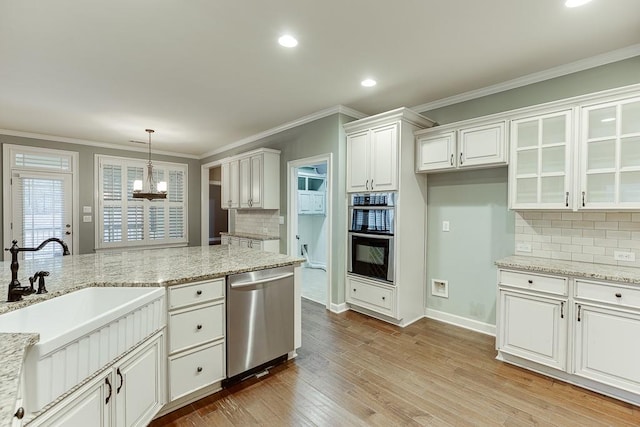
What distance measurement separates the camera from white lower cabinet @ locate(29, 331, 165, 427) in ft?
4.09

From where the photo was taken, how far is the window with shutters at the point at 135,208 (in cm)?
597

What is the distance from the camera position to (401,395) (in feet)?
7.23

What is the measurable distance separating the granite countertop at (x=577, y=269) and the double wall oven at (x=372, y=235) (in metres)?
1.15

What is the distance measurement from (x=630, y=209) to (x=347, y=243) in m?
2.59

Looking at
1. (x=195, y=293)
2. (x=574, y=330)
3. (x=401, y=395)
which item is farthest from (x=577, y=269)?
(x=195, y=293)

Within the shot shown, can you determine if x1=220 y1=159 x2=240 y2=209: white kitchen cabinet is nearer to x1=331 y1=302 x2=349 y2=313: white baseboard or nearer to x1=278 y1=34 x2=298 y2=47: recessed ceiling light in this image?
x1=331 y1=302 x2=349 y2=313: white baseboard

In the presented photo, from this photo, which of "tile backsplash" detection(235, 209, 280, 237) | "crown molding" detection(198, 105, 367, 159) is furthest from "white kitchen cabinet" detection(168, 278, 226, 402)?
"tile backsplash" detection(235, 209, 280, 237)

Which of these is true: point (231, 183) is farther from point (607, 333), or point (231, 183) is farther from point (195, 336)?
point (607, 333)

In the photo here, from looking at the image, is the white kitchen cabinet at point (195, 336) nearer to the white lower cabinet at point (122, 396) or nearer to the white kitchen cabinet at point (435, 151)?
the white lower cabinet at point (122, 396)

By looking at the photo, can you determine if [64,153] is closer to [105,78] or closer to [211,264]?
[105,78]

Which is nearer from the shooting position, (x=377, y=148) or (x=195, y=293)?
(x=195, y=293)

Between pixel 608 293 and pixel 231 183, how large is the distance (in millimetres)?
5110

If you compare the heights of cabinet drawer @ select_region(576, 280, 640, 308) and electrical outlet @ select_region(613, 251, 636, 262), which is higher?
electrical outlet @ select_region(613, 251, 636, 262)

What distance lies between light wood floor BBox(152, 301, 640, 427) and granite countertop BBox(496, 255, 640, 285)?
2.80 feet
